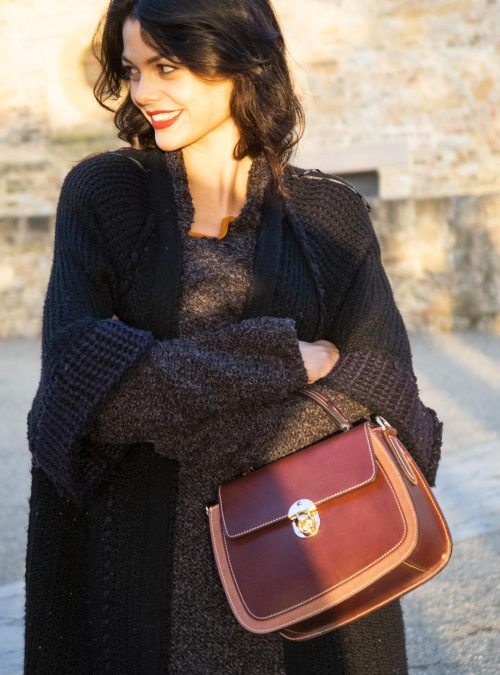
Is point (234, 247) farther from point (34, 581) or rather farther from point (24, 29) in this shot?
point (24, 29)

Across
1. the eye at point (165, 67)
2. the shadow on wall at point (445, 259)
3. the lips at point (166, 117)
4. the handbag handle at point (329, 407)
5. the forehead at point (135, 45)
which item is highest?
the forehead at point (135, 45)

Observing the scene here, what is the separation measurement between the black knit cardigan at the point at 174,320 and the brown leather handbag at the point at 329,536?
152 mm

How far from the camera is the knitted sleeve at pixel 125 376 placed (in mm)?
1781

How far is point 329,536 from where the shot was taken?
1723mm

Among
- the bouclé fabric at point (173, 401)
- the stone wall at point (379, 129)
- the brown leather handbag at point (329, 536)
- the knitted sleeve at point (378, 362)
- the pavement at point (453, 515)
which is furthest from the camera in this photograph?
the stone wall at point (379, 129)

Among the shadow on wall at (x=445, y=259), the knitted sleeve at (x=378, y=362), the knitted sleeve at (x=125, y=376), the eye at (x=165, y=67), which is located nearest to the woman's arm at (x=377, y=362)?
the knitted sleeve at (x=378, y=362)

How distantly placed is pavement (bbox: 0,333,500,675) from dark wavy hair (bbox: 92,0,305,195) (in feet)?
5.99

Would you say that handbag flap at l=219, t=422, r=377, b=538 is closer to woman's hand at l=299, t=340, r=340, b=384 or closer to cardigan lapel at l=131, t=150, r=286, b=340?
woman's hand at l=299, t=340, r=340, b=384

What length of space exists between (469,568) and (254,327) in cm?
240

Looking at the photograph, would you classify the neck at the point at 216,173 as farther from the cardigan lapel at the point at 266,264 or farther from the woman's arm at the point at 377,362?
the woman's arm at the point at 377,362

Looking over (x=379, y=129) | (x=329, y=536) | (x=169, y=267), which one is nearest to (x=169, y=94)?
(x=169, y=267)

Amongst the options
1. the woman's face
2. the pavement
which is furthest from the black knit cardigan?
the pavement

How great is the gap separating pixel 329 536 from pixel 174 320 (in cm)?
51

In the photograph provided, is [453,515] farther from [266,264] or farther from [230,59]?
[230,59]
